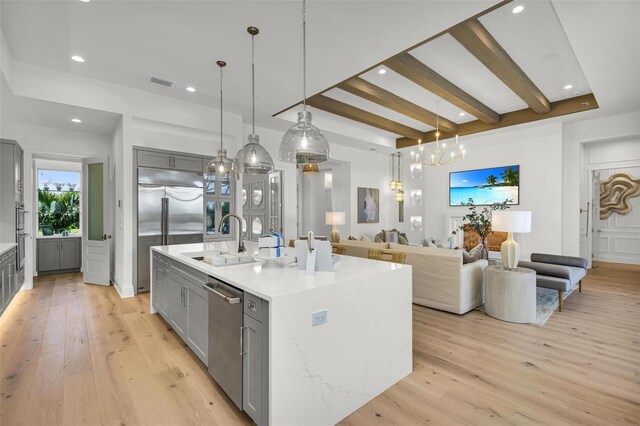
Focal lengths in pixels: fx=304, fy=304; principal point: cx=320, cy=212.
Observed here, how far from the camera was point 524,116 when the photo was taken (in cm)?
612

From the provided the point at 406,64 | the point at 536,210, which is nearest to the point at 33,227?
the point at 406,64

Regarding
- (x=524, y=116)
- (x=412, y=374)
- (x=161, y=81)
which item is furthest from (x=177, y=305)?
(x=524, y=116)

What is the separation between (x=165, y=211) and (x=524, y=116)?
698 cm

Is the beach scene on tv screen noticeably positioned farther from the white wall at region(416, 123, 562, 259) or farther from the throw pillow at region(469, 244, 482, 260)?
the throw pillow at region(469, 244, 482, 260)

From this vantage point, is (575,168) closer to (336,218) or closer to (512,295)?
(512,295)

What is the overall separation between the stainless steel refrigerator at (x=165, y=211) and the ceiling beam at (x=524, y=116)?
5.52 m

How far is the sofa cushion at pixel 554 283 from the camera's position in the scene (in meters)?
3.75

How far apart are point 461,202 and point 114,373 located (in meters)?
7.52

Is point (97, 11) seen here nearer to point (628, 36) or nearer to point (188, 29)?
point (188, 29)

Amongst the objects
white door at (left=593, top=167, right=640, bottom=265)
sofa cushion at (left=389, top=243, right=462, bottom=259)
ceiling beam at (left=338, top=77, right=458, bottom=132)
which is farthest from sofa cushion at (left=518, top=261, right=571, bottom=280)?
white door at (left=593, top=167, right=640, bottom=265)

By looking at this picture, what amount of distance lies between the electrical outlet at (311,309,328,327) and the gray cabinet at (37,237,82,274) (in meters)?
6.73

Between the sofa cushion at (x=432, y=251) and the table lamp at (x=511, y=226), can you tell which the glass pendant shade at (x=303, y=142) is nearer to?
the sofa cushion at (x=432, y=251)

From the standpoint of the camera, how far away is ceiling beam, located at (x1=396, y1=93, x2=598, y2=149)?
17.7ft

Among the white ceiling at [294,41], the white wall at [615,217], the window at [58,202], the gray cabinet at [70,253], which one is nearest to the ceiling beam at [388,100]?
the white ceiling at [294,41]
